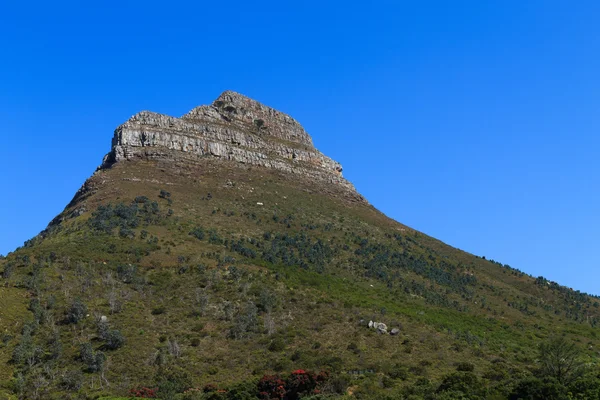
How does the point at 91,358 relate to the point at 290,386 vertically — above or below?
below

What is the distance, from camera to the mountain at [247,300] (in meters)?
48.8

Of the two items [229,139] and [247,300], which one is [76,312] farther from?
[229,139]

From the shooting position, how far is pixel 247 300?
64.9 metres

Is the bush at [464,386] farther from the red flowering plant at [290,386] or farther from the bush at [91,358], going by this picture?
the bush at [91,358]

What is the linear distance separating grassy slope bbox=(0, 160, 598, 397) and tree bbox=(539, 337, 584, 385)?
14.8 feet

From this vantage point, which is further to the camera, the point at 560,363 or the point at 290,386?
the point at 560,363

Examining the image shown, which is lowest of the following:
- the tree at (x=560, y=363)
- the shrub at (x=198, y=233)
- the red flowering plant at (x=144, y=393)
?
the red flowering plant at (x=144, y=393)

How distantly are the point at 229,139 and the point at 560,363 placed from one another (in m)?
83.4

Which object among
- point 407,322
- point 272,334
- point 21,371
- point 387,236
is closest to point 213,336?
point 272,334

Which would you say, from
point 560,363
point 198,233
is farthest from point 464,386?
point 198,233

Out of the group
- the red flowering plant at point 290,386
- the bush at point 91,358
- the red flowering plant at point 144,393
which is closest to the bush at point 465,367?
the red flowering plant at point 290,386

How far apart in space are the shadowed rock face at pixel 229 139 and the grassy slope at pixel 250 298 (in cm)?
604

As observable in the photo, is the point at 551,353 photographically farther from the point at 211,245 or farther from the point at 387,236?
the point at 387,236

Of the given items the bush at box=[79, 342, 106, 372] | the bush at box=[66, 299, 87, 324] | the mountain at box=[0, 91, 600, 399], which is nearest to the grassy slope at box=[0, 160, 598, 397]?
the mountain at box=[0, 91, 600, 399]
